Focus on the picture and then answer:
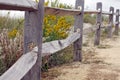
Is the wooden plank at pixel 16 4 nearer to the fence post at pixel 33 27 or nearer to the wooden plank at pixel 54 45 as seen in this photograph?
the fence post at pixel 33 27

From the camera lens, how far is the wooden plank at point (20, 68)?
8.70 feet

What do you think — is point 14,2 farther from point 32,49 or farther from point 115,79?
point 115,79

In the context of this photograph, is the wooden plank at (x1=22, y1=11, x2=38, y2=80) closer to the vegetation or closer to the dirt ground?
the vegetation

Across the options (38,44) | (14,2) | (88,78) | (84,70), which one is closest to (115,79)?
(88,78)

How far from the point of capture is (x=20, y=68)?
2.94 m

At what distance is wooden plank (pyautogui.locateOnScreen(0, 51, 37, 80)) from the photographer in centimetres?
265

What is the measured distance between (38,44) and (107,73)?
2.30 meters

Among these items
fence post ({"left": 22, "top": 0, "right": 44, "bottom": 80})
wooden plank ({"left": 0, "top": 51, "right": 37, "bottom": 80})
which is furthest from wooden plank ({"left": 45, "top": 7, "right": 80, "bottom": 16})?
wooden plank ({"left": 0, "top": 51, "right": 37, "bottom": 80})

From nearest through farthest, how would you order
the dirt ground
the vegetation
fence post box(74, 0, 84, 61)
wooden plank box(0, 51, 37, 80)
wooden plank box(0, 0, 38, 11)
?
wooden plank box(0, 0, 38, 11) → wooden plank box(0, 51, 37, 80) → the vegetation → the dirt ground → fence post box(74, 0, 84, 61)

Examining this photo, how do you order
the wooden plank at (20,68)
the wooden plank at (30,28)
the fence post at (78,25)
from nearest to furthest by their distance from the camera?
the wooden plank at (20,68)
the wooden plank at (30,28)
the fence post at (78,25)

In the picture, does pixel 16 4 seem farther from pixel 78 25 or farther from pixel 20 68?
pixel 78 25

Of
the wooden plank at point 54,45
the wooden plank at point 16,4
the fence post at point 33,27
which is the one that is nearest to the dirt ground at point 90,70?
the wooden plank at point 54,45

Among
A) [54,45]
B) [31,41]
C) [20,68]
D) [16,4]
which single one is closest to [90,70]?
[54,45]

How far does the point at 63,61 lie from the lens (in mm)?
6387
